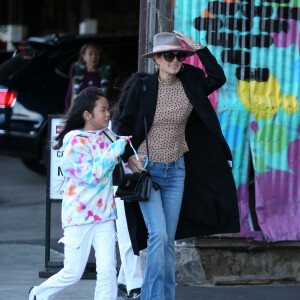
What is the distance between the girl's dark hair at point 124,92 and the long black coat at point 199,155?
0.63 feet

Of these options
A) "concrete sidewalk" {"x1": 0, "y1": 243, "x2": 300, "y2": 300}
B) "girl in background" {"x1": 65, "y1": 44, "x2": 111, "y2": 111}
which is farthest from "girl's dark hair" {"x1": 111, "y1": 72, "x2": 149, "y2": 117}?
"girl in background" {"x1": 65, "y1": 44, "x2": 111, "y2": 111}

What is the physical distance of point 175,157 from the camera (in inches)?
238

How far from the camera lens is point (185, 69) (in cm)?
616

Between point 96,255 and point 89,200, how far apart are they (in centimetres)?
35

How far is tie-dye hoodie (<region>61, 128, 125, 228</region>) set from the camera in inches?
221

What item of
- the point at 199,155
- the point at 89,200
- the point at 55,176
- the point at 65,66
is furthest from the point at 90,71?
the point at 89,200

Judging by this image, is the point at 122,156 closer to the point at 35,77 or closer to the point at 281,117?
the point at 281,117

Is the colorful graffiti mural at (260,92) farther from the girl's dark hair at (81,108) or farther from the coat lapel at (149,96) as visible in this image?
the girl's dark hair at (81,108)

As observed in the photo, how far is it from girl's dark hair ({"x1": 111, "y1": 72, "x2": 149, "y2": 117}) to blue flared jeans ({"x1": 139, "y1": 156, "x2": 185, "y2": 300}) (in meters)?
0.63

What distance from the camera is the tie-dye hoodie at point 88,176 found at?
5613 millimetres

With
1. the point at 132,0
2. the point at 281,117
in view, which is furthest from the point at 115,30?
the point at 281,117

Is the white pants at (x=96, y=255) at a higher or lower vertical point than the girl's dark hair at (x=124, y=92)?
lower

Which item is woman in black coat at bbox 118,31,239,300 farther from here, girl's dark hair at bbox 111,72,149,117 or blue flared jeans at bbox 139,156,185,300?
girl's dark hair at bbox 111,72,149,117

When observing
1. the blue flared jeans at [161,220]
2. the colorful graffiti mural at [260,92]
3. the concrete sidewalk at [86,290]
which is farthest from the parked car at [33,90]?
the blue flared jeans at [161,220]
